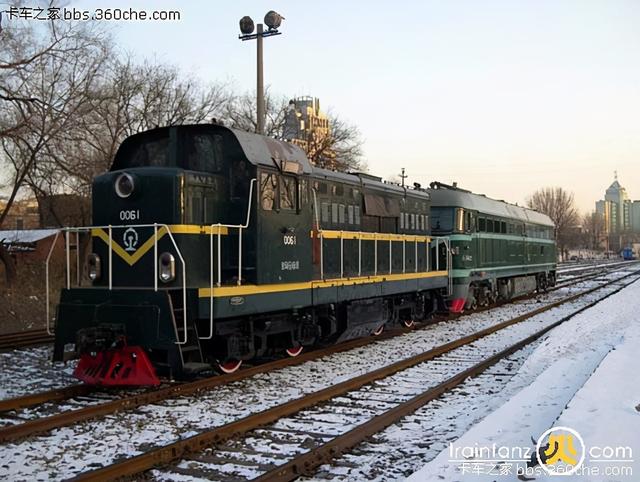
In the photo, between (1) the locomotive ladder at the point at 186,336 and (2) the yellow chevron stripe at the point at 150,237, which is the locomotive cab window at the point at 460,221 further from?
(1) the locomotive ladder at the point at 186,336

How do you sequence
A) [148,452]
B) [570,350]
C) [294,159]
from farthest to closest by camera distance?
[570,350] → [294,159] → [148,452]

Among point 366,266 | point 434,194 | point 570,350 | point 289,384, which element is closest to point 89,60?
point 434,194

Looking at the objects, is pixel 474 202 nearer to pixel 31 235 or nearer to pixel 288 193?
pixel 288 193

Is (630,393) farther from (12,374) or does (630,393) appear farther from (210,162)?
(12,374)

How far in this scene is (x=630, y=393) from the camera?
7027 mm

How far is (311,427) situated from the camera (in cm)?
694

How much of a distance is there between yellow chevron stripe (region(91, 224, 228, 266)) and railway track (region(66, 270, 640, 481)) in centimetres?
268

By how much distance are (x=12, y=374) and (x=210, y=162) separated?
14.9 ft

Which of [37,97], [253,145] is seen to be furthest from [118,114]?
[253,145]

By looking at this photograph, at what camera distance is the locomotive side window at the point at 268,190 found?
31.0 ft

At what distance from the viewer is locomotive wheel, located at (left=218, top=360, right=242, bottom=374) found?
942cm

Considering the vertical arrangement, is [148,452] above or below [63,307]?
below

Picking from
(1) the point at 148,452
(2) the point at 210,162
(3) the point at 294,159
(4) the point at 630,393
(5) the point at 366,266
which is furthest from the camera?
(5) the point at 366,266

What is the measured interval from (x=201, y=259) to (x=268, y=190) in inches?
60.2
